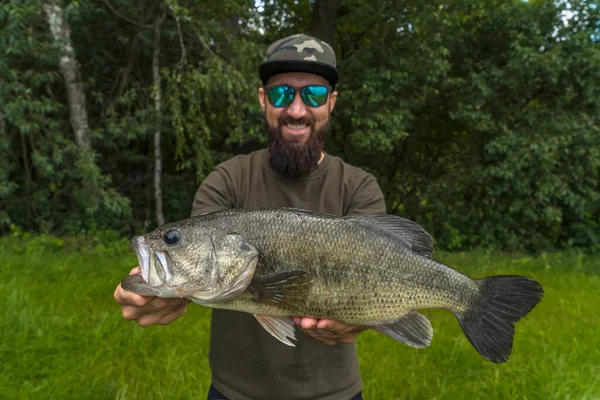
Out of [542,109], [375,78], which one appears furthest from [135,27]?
[542,109]

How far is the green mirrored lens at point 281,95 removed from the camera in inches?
93.2

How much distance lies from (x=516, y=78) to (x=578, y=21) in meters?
1.66

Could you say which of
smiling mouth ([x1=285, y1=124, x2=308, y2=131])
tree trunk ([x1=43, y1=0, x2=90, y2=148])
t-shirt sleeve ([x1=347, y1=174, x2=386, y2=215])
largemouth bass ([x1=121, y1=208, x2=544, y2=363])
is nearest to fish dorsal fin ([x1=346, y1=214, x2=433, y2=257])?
largemouth bass ([x1=121, y1=208, x2=544, y2=363])

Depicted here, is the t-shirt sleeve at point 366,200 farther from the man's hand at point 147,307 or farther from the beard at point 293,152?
the man's hand at point 147,307

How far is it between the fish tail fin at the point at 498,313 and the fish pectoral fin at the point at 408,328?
7.8 inches

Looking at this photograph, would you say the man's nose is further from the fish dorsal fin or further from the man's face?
the fish dorsal fin

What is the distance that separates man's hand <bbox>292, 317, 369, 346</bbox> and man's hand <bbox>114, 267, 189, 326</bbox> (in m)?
0.52

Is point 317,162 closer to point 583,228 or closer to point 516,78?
point 516,78

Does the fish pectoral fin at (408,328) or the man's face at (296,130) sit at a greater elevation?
the man's face at (296,130)

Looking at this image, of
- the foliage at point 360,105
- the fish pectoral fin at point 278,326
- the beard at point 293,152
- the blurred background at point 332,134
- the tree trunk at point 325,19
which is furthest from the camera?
the tree trunk at point 325,19

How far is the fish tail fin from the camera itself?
1901mm

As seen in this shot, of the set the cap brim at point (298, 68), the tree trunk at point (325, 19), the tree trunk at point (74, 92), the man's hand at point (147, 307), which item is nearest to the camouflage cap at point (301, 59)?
the cap brim at point (298, 68)

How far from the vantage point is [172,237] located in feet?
5.91

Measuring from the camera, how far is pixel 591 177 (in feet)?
32.3
